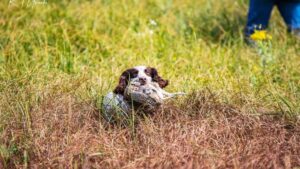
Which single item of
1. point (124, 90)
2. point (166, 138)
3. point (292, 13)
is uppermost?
point (292, 13)

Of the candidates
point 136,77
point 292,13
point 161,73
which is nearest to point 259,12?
point 292,13

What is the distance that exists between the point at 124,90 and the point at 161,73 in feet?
3.02

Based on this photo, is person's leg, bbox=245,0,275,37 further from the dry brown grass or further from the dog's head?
the dog's head

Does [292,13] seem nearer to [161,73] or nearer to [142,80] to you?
[161,73]

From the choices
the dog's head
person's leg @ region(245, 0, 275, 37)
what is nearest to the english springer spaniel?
the dog's head

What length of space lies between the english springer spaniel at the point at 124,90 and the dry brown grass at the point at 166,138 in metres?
0.08

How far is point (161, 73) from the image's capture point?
351cm

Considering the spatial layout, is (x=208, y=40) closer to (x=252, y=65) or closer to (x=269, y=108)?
(x=252, y=65)

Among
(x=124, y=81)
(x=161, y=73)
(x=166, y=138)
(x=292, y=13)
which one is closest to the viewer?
(x=166, y=138)

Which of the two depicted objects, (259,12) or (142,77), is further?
(259,12)

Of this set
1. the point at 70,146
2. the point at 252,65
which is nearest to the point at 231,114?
the point at 70,146

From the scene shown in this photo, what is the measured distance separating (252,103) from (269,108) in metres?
0.10

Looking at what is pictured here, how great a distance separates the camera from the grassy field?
2.39 meters

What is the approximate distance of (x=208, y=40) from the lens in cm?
439
